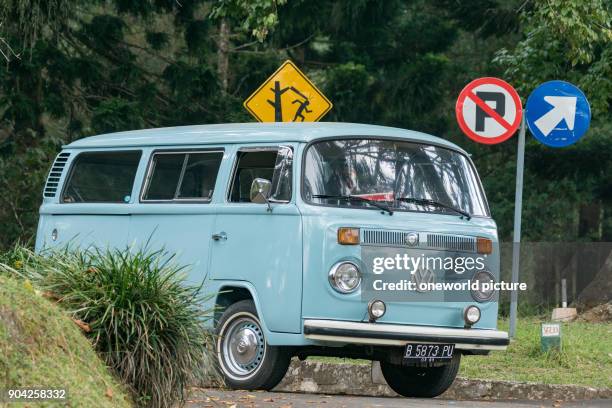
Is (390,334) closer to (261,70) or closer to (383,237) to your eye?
(383,237)

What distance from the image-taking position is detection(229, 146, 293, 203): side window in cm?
1071

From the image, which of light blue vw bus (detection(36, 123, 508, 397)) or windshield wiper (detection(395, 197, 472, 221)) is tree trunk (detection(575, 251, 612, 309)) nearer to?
light blue vw bus (detection(36, 123, 508, 397))

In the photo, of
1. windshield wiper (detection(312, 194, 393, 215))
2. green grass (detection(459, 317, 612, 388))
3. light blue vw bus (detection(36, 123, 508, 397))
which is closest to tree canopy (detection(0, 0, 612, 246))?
green grass (detection(459, 317, 612, 388))

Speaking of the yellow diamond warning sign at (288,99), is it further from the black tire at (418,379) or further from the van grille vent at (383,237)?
the van grille vent at (383,237)

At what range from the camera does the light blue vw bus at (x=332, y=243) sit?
10.3 meters

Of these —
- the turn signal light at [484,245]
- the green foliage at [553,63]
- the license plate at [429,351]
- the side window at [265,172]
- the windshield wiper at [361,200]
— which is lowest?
the license plate at [429,351]

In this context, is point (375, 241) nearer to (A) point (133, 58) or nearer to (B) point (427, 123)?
(A) point (133, 58)

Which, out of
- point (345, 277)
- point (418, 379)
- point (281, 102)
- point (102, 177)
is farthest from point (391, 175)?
point (281, 102)

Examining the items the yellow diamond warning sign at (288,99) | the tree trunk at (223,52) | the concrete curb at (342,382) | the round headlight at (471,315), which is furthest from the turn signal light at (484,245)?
the tree trunk at (223,52)

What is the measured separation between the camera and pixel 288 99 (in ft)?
50.0

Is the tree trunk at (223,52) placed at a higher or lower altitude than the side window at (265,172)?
higher

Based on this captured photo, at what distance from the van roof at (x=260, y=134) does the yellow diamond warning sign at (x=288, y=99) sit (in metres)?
2.72

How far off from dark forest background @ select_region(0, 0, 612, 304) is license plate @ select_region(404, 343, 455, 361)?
6.61 meters

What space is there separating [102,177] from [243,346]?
8.66ft
